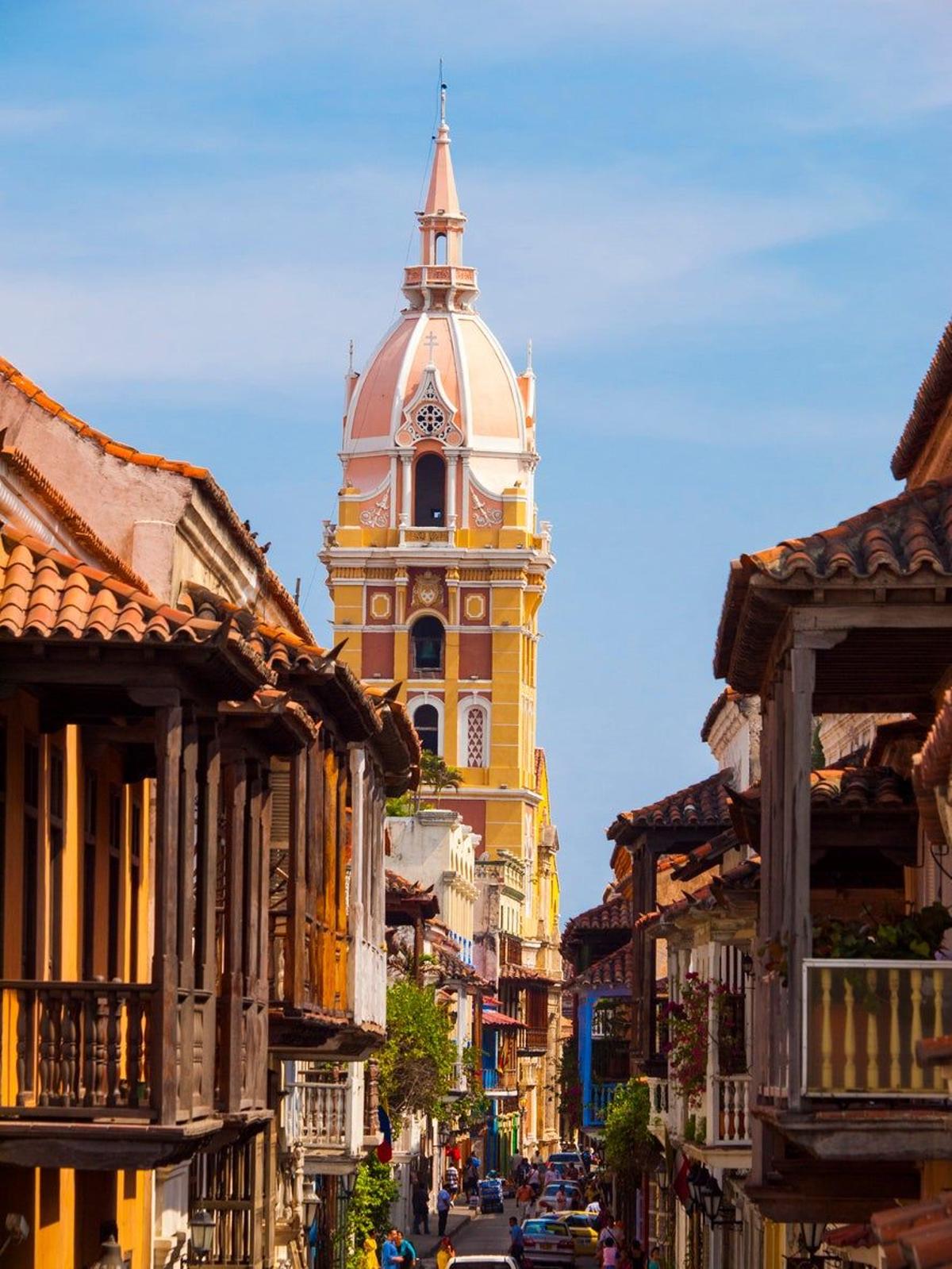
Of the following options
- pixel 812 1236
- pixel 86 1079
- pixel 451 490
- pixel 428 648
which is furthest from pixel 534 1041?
pixel 86 1079

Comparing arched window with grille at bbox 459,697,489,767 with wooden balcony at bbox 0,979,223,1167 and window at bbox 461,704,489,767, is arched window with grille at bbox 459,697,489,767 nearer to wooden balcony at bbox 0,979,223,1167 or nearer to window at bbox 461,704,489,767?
window at bbox 461,704,489,767

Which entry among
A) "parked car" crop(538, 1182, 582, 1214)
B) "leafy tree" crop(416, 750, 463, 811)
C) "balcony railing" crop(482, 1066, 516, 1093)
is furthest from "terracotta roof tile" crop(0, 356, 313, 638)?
"balcony railing" crop(482, 1066, 516, 1093)

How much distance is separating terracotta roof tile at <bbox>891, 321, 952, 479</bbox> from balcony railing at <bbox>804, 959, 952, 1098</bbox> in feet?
16.3

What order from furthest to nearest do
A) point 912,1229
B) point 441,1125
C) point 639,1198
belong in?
1. point 441,1125
2. point 639,1198
3. point 912,1229

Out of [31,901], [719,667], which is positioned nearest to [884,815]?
[719,667]

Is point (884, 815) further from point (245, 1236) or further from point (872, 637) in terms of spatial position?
point (245, 1236)

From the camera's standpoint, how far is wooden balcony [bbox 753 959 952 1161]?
16750 millimetres

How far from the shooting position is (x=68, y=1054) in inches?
648

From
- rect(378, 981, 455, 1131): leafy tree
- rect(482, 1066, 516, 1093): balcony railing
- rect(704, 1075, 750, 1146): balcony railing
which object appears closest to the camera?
rect(704, 1075, 750, 1146): balcony railing

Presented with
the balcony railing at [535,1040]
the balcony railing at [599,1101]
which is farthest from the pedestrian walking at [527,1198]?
the balcony railing at [535,1040]

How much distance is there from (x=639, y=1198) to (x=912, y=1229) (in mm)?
53040

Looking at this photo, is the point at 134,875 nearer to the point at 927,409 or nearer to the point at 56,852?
the point at 56,852

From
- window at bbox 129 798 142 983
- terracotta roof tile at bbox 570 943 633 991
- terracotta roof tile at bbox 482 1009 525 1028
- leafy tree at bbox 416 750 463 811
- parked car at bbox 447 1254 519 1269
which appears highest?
leafy tree at bbox 416 750 463 811

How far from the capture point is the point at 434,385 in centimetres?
13562
